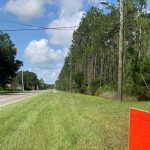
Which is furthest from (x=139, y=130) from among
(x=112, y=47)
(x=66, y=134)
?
(x=112, y=47)

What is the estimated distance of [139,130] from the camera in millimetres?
6324

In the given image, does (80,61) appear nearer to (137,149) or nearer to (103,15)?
(103,15)

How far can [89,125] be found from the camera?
1323 cm

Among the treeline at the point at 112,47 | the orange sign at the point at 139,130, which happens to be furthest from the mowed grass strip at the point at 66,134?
the treeline at the point at 112,47

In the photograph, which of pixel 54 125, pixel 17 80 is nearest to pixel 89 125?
pixel 54 125

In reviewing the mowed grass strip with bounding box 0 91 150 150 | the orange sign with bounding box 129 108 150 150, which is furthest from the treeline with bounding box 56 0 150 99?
the orange sign with bounding box 129 108 150 150

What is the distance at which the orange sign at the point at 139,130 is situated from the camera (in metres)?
5.96

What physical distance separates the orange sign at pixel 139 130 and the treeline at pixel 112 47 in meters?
22.6

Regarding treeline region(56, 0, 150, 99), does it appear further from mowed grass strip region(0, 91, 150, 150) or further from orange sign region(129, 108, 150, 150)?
orange sign region(129, 108, 150, 150)

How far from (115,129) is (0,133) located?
321 centimetres

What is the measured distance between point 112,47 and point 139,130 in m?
77.1

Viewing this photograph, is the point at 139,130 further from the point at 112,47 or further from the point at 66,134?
the point at 112,47

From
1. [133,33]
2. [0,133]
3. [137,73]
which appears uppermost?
[133,33]

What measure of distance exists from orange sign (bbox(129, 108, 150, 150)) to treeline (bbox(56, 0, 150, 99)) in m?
22.6
